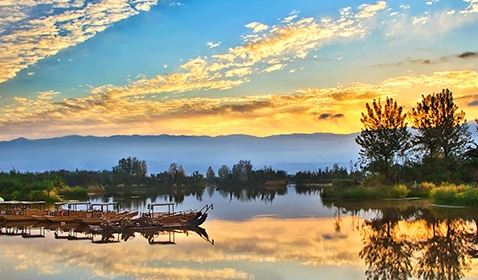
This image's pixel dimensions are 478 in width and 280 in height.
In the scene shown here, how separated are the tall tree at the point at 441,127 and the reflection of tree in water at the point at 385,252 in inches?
1074

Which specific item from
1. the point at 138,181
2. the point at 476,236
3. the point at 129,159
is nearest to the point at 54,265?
the point at 476,236

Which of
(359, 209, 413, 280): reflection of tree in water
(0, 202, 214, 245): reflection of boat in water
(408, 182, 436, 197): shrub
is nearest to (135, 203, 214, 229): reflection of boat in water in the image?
(0, 202, 214, 245): reflection of boat in water

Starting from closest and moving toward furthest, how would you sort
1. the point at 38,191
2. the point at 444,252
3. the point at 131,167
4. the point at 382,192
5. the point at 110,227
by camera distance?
the point at 444,252 < the point at 110,227 < the point at 382,192 < the point at 38,191 < the point at 131,167

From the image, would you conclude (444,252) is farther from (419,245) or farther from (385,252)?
(385,252)

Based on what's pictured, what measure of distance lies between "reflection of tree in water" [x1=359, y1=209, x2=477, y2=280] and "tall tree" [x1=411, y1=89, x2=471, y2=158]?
25.3m

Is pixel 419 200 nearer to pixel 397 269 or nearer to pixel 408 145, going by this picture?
pixel 408 145

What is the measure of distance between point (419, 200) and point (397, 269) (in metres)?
28.7

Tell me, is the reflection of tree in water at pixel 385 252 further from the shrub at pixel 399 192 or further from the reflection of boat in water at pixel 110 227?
the shrub at pixel 399 192

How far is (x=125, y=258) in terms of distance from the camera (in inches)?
822

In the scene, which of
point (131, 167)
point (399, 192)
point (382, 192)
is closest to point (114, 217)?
point (382, 192)

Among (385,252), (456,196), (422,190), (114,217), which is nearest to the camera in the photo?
(385,252)

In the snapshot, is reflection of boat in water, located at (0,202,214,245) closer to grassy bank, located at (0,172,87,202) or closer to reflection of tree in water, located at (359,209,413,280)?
reflection of tree in water, located at (359,209,413,280)

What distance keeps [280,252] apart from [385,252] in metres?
3.82

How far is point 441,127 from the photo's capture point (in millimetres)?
53625
